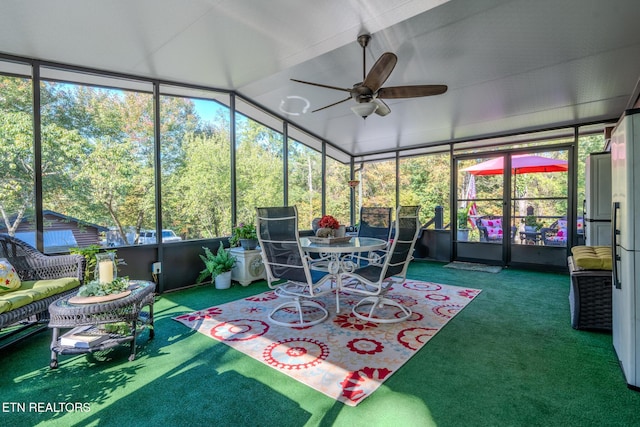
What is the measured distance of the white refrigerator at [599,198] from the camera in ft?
13.0

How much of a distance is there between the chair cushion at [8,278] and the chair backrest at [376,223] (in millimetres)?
3609

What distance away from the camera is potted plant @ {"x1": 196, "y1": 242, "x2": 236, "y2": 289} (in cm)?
436

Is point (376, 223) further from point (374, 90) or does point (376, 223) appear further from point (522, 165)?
point (522, 165)

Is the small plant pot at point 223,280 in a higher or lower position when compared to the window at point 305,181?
lower

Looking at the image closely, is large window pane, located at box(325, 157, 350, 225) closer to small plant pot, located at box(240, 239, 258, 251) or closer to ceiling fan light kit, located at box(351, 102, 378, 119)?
small plant pot, located at box(240, 239, 258, 251)

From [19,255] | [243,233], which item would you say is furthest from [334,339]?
[19,255]

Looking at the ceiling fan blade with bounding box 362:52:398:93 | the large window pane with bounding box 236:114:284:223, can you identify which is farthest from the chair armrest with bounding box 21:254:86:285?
the ceiling fan blade with bounding box 362:52:398:93

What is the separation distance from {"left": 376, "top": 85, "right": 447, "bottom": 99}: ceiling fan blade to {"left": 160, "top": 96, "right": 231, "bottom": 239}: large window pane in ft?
9.44

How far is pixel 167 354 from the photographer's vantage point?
2.43 metres

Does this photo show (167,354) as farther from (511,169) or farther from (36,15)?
(511,169)

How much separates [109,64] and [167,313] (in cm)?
300

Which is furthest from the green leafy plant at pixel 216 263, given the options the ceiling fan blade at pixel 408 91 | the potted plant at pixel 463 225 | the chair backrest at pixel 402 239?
Result: the potted plant at pixel 463 225

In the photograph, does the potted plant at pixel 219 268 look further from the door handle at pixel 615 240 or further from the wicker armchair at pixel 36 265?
the door handle at pixel 615 240

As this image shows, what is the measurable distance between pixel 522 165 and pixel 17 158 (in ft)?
24.2
